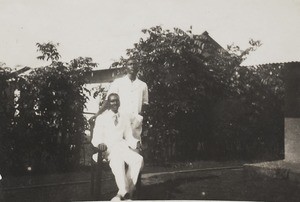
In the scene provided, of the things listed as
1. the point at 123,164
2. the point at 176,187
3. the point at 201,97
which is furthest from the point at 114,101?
the point at 201,97

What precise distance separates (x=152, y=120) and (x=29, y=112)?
1.79 metres

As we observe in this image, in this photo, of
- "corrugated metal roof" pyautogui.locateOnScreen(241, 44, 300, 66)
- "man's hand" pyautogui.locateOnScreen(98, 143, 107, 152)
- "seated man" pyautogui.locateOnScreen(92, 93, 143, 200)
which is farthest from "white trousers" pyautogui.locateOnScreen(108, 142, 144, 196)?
"corrugated metal roof" pyautogui.locateOnScreen(241, 44, 300, 66)

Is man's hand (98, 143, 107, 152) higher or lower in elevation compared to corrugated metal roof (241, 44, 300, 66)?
lower

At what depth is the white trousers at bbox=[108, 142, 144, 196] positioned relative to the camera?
430 centimetres

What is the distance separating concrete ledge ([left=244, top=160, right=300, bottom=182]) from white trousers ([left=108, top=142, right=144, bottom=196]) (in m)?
1.54

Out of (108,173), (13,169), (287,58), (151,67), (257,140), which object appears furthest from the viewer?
(257,140)

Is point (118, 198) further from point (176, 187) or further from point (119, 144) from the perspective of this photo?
point (176, 187)

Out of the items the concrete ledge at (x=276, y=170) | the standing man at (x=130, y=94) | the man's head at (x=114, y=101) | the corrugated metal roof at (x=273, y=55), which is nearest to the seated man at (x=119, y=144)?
the man's head at (x=114, y=101)

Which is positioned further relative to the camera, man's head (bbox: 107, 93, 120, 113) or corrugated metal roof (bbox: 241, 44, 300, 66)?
corrugated metal roof (bbox: 241, 44, 300, 66)

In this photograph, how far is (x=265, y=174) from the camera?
5121mm

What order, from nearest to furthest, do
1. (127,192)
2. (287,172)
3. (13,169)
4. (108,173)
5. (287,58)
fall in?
(127,192), (287,58), (287,172), (108,173), (13,169)

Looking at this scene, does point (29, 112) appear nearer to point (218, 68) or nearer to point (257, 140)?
point (218, 68)

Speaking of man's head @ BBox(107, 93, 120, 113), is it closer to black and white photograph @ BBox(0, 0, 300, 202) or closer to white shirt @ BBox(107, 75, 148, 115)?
black and white photograph @ BBox(0, 0, 300, 202)

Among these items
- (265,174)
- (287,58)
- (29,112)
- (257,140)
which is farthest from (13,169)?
(257,140)
